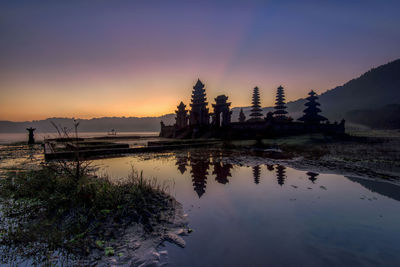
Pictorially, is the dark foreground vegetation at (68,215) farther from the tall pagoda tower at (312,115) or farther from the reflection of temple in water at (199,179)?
the tall pagoda tower at (312,115)

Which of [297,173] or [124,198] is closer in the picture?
[124,198]

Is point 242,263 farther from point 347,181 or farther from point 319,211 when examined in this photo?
point 347,181

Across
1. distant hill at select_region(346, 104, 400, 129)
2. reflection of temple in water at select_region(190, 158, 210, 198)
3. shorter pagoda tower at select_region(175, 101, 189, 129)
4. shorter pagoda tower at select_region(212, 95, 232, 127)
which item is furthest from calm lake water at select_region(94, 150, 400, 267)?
distant hill at select_region(346, 104, 400, 129)

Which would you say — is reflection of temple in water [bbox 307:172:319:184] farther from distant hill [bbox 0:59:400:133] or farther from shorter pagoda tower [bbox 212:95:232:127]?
Answer: distant hill [bbox 0:59:400:133]

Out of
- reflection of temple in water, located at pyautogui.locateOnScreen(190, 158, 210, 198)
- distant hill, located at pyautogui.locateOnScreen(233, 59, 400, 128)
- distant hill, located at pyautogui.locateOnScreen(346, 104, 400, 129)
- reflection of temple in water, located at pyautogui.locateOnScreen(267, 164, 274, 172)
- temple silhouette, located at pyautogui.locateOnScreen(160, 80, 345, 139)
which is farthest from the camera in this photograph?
distant hill, located at pyautogui.locateOnScreen(233, 59, 400, 128)

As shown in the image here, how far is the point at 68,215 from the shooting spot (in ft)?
14.2

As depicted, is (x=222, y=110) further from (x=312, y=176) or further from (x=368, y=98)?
(x=368, y=98)

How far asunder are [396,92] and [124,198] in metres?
151

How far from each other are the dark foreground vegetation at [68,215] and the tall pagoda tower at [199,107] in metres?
29.6

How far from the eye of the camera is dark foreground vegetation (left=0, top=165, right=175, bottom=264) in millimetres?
3240

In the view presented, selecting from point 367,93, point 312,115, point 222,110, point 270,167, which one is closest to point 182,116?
point 222,110

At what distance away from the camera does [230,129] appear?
32.1 meters

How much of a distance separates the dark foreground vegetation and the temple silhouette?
81.5 feet

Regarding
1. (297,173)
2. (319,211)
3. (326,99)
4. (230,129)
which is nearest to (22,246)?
(319,211)
